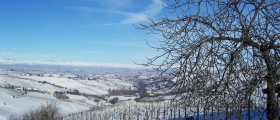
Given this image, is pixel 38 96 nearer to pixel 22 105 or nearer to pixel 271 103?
pixel 22 105

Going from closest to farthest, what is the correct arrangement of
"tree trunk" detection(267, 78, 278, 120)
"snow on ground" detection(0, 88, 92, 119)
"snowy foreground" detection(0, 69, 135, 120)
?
"tree trunk" detection(267, 78, 278, 120)
"snow on ground" detection(0, 88, 92, 119)
"snowy foreground" detection(0, 69, 135, 120)

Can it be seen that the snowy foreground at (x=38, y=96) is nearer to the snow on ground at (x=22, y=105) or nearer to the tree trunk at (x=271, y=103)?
the snow on ground at (x=22, y=105)

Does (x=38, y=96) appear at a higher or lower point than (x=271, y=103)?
lower

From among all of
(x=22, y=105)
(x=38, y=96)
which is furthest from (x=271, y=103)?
(x=38, y=96)

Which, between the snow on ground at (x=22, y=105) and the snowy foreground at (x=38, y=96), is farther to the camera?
the snowy foreground at (x=38, y=96)

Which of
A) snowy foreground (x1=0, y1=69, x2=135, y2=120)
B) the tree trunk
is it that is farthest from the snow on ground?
the tree trunk

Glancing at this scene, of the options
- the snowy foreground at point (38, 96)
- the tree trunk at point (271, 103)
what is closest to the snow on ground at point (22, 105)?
the snowy foreground at point (38, 96)

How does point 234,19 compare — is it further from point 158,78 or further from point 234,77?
point 158,78

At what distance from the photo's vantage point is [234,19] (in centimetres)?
379

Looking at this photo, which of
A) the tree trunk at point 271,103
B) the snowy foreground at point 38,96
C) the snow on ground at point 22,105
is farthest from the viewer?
the snowy foreground at point 38,96

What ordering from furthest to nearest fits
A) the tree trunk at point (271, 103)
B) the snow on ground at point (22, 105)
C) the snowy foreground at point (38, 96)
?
the snowy foreground at point (38, 96) < the snow on ground at point (22, 105) < the tree trunk at point (271, 103)

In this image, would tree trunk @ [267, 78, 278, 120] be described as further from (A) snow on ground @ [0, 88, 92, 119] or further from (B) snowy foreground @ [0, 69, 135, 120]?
(A) snow on ground @ [0, 88, 92, 119]

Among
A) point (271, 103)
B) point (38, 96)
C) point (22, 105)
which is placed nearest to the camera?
point (271, 103)

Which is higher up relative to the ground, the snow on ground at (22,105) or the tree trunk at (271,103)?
the tree trunk at (271,103)
